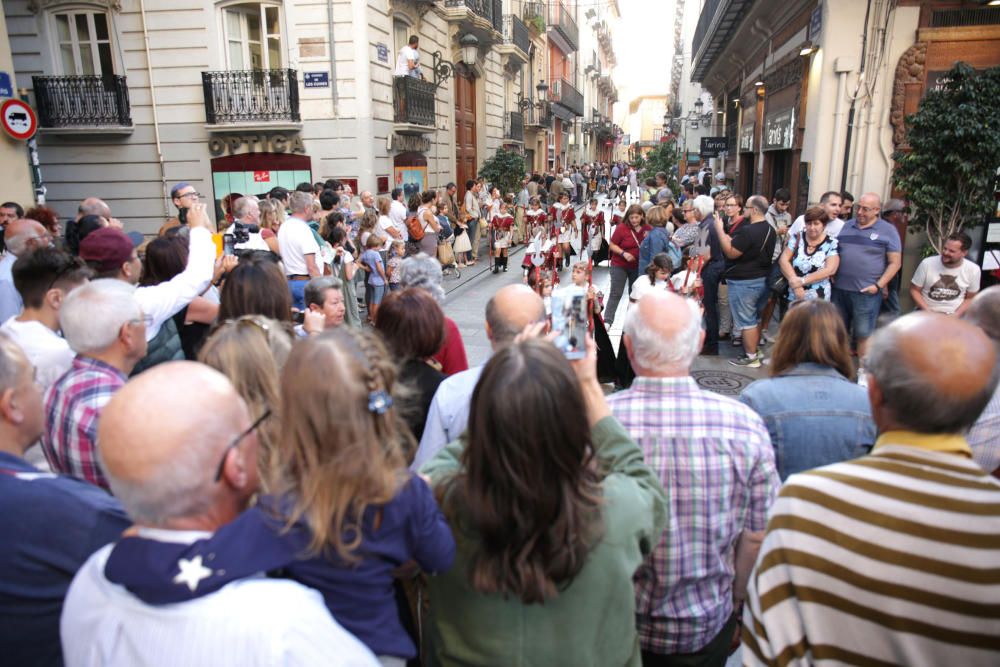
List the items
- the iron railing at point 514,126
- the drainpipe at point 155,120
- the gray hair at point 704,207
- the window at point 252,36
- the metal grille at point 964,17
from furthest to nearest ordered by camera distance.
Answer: the iron railing at point 514,126, the drainpipe at point 155,120, the window at point 252,36, the metal grille at point 964,17, the gray hair at point 704,207

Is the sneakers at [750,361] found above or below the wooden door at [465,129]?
below

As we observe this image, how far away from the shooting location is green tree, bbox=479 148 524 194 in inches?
693

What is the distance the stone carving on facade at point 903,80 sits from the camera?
8281mm

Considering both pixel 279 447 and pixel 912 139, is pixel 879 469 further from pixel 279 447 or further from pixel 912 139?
pixel 912 139

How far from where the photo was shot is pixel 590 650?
5.11ft

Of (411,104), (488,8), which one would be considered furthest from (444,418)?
(488,8)

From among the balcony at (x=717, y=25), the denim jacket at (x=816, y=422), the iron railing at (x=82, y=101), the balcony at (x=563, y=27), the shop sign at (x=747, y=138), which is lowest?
the denim jacket at (x=816, y=422)

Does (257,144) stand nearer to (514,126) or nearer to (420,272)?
(420,272)

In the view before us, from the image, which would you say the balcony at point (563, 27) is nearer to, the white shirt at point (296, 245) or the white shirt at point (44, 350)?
the white shirt at point (296, 245)

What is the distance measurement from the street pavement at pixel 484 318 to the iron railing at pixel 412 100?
369cm

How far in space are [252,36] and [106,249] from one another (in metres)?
12.2

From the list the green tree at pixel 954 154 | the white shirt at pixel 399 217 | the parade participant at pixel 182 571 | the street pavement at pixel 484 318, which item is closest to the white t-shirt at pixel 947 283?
the street pavement at pixel 484 318

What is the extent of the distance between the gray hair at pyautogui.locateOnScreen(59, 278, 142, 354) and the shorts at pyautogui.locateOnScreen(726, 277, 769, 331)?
6.02m

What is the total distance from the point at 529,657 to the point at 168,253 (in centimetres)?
353
